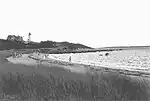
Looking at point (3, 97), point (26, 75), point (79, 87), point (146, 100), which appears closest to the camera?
point (146, 100)

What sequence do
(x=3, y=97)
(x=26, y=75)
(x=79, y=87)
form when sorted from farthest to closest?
(x=26, y=75) < (x=3, y=97) < (x=79, y=87)

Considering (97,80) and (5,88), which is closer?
(97,80)

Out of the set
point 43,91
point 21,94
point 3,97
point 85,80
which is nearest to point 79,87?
point 85,80

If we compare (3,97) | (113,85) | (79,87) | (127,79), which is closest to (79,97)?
(79,87)

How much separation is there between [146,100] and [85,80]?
3.69m

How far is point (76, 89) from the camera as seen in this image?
53.3 ft

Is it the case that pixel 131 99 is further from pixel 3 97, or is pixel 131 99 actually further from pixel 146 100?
pixel 3 97

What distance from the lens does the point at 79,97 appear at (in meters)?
15.7

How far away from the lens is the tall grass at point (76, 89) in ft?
50.8

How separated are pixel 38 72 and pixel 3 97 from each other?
318cm

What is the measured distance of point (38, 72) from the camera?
20.0 meters

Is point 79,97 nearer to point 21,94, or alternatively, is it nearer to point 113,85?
point 113,85

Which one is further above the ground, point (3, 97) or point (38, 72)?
point (38, 72)

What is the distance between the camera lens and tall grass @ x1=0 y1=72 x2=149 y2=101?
50.8 ft
